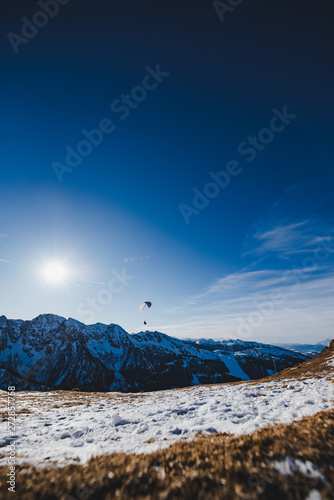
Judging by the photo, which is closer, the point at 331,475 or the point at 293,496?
the point at 293,496

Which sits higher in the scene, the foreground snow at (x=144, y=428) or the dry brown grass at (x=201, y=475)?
the dry brown grass at (x=201, y=475)

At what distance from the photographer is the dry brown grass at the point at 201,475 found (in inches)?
131

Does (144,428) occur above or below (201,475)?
below

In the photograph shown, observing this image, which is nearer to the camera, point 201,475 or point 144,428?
point 201,475

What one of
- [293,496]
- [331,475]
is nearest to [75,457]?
[293,496]

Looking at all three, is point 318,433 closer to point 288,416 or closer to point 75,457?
point 288,416

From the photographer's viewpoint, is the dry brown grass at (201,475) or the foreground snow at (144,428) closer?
the dry brown grass at (201,475)

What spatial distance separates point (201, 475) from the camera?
378 cm

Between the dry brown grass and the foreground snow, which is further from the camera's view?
the foreground snow

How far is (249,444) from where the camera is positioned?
4832 millimetres

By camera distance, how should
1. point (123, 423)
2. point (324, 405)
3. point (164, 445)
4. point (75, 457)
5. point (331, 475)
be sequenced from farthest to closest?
point (123, 423), point (324, 405), point (164, 445), point (75, 457), point (331, 475)

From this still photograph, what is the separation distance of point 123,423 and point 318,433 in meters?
10.0

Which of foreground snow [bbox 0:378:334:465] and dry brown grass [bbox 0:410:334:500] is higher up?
Result: dry brown grass [bbox 0:410:334:500]

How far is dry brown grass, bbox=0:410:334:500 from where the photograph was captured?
10.9ft
